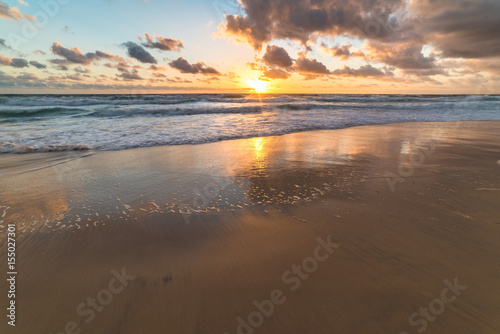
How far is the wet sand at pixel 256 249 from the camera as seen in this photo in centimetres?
171

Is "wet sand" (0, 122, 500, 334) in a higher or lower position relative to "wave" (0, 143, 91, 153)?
higher

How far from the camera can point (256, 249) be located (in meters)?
2.44

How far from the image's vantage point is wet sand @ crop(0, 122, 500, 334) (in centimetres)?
171

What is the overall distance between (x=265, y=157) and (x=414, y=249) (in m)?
3.88

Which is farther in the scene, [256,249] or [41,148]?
[41,148]

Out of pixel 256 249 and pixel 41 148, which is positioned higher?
pixel 256 249

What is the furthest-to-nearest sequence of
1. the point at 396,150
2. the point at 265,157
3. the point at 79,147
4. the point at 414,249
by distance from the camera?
the point at 79,147 < the point at 396,150 < the point at 265,157 < the point at 414,249

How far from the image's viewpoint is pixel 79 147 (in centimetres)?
685

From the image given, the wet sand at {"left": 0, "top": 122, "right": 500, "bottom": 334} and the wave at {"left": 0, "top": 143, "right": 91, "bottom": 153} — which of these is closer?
the wet sand at {"left": 0, "top": 122, "right": 500, "bottom": 334}

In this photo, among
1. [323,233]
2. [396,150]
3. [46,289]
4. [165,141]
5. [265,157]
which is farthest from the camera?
[165,141]

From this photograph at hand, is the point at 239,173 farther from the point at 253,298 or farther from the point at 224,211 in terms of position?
the point at 253,298

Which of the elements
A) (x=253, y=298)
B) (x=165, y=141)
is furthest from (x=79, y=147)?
(x=253, y=298)

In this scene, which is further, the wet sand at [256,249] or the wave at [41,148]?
the wave at [41,148]

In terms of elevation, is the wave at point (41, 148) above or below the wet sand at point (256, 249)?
below
